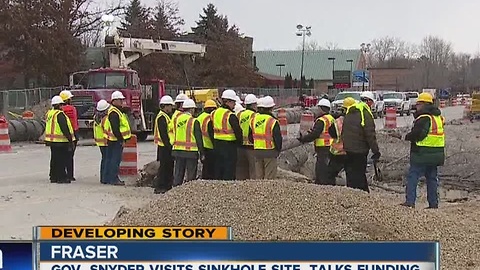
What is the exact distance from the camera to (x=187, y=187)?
27.9 feet

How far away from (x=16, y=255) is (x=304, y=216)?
454 centimetres

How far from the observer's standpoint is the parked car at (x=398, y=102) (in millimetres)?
48984

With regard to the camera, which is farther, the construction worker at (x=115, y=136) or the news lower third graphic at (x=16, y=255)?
the construction worker at (x=115, y=136)

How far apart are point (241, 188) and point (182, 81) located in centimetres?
4696

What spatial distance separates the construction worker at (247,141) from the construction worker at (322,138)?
88cm

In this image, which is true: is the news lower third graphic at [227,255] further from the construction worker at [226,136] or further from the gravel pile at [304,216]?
the construction worker at [226,136]

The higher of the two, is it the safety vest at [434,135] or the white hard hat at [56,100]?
the white hard hat at [56,100]

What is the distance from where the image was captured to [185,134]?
1214 cm

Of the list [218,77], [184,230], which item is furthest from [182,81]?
[184,230]

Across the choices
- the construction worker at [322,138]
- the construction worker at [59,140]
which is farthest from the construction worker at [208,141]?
the construction worker at [59,140]

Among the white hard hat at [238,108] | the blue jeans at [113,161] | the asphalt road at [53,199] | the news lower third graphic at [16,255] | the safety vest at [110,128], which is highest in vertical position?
the white hard hat at [238,108]

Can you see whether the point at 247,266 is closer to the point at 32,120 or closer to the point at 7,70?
the point at 32,120

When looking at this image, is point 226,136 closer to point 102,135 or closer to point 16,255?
point 102,135

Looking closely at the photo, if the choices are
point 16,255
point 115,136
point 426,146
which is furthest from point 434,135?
point 16,255
